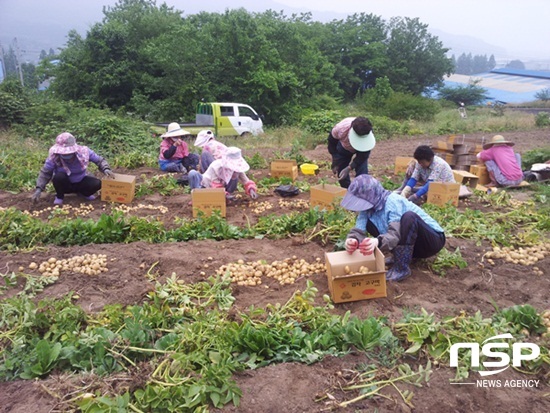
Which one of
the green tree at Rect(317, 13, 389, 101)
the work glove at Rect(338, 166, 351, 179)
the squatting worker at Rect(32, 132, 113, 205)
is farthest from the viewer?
the green tree at Rect(317, 13, 389, 101)

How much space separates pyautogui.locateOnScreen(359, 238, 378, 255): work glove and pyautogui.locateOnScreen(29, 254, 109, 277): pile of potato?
2427 millimetres

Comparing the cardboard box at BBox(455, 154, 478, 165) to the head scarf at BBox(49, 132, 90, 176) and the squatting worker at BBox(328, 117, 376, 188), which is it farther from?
the head scarf at BBox(49, 132, 90, 176)

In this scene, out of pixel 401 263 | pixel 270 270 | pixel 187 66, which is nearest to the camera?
pixel 401 263

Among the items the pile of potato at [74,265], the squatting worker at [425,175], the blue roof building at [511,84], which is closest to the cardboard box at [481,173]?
the squatting worker at [425,175]

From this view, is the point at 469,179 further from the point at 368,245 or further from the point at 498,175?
the point at 368,245

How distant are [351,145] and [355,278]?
8.94 ft

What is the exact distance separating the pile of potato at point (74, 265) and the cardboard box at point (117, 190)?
228 centimetres

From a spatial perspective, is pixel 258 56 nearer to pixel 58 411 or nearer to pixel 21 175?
pixel 21 175

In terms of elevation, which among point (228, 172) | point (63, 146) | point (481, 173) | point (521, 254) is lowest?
point (521, 254)

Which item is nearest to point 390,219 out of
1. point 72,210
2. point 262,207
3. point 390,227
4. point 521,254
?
point 390,227

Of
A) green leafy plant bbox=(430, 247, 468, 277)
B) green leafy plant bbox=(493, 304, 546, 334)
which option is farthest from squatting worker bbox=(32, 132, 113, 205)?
green leafy plant bbox=(493, 304, 546, 334)

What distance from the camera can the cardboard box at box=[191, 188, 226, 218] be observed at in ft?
18.0

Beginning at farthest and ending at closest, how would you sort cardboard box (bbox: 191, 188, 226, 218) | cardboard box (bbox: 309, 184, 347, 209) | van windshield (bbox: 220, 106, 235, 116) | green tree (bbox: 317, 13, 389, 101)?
green tree (bbox: 317, 13, 389, 101)
van windshield (bbox: 220, 106, 235, 116)
cardboard box (bbox: 191, 188, 226, 218)
cardboard box (bbox: 309, 184, 347, 209)

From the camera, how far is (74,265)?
13.8 ft
